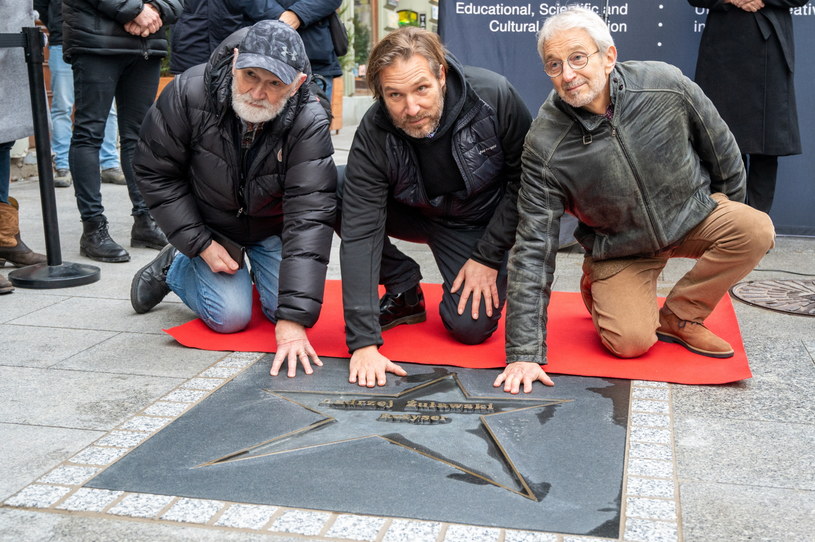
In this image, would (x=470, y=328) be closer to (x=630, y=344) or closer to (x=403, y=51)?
(x=630, y=344)

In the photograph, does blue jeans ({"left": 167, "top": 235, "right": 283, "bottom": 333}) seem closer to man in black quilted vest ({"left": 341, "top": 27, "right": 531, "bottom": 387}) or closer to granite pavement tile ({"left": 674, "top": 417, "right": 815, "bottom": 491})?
man in black quilted vest ({"left": 341, "top": 27, "right": 531, "bottom": 387})

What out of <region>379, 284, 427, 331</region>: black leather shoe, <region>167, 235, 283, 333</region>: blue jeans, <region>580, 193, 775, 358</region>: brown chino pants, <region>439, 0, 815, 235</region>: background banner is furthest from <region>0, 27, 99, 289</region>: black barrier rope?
<region>580, 193, 775, 358</region>: brown chino pants

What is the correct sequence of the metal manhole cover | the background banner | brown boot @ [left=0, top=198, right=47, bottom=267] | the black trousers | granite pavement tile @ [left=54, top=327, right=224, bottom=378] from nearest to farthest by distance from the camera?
granite pavement tile @ [left=54, top=327, right=224, bottom=378]
the metal manhole cover
brown boot @ [left=0, top=198, right=47, bottom=267]
the black trousers
the background banner

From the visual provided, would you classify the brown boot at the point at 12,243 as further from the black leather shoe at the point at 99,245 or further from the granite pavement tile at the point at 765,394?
the granite pavement tile at the point at 765,394

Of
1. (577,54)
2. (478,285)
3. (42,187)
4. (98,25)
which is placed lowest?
(478,285)

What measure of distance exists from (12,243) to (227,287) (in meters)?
1.84

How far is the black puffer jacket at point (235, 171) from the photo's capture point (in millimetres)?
3617

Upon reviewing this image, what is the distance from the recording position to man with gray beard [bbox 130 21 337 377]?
11.5ft

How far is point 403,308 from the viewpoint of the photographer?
4207 mm

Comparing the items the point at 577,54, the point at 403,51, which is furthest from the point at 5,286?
the point at 577,54

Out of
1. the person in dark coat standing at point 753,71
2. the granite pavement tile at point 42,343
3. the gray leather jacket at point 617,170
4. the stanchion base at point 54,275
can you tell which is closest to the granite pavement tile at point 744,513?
the gray leather jacket at point 617,170

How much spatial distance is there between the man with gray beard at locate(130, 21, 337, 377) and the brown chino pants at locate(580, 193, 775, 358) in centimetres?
116

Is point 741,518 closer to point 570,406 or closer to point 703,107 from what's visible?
point 570,406

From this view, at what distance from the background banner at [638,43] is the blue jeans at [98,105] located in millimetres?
1959
